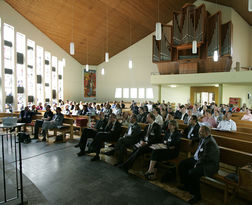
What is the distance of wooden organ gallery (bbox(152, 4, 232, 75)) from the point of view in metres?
11.6

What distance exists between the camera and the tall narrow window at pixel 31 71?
13027 millimetres

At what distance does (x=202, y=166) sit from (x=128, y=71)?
1596 cm

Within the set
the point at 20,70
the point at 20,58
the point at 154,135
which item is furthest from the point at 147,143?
the point at 20,58

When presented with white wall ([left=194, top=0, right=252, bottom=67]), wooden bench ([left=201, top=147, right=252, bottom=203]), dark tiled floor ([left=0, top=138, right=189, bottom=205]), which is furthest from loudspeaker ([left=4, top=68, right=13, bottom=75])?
white wall ([left=194, top=0, right=252, bottom=67])

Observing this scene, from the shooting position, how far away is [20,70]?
12.3 meters

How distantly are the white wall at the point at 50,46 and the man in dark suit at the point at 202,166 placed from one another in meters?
12.7

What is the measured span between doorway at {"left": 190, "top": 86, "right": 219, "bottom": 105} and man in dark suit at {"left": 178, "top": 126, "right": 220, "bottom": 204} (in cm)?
1396

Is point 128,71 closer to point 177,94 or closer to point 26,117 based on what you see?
point 177,94

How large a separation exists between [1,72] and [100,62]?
10.1 metres

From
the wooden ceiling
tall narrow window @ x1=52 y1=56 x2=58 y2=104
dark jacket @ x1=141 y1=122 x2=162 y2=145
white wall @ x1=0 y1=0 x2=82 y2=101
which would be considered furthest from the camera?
tall narrow window @ x1=52 y1=56 x2=58 y2=104

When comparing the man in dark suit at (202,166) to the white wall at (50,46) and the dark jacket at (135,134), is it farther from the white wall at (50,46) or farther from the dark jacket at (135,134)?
the white wall at (50,46)

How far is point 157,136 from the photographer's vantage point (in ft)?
13.8

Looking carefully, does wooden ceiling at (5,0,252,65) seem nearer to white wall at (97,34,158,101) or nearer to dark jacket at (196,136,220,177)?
white wall at (97,34,158,101)

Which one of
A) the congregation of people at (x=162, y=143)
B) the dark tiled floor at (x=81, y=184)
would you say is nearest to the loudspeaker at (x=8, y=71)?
the congregation of people at (x=162, y=143)
